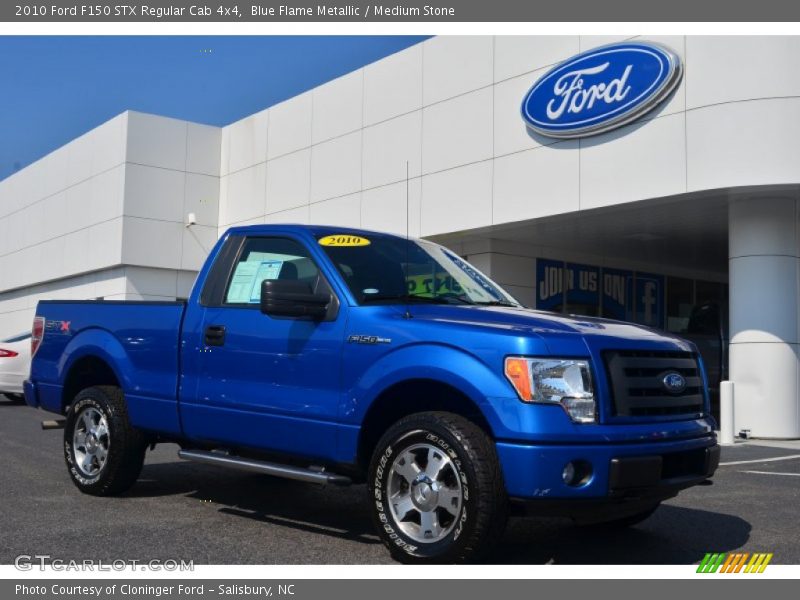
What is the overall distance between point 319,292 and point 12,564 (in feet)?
7.55

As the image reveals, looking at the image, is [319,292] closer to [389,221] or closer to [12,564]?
[12,564]

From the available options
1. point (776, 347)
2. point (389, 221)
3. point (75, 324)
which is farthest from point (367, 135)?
point (75, 324)

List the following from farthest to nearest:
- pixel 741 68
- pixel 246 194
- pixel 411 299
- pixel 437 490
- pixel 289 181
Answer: pixel 246 194 < pixel 289 181 < pixel 741 68 < pixel 411 299 < pixel 437 490

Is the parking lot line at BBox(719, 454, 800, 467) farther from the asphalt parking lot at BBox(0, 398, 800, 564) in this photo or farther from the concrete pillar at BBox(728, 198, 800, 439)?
the concrete pillar at BBox(728, 198, 800, 439)

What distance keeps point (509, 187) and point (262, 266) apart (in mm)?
11553

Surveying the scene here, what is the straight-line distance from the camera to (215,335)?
19.6ft

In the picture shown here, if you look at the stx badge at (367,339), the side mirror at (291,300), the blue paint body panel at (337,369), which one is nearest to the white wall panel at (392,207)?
the blue paint body panel at (337,369)

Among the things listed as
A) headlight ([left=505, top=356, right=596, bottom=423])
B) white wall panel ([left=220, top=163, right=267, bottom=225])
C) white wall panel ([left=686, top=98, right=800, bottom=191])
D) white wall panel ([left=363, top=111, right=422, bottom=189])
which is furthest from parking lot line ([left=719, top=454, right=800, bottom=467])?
white wall panel ([left=220, top=163, right=267, bottom=225])

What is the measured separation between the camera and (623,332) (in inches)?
197

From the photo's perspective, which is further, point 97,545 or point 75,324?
point 75,324

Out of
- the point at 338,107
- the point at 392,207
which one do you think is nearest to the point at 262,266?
the point at 392,207

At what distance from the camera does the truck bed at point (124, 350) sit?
250 inches

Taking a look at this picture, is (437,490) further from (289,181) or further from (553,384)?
(289,181)

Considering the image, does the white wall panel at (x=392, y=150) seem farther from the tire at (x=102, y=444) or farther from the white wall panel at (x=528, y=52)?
the tire at (x=102, y=444)
